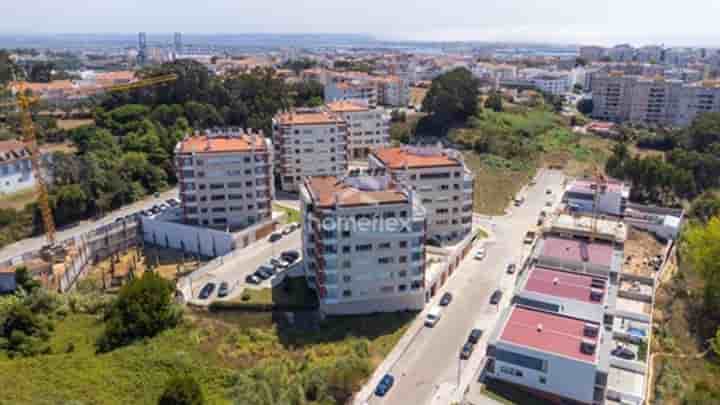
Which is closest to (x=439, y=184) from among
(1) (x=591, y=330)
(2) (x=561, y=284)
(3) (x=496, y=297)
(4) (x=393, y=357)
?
(3) (x=496, y=297)

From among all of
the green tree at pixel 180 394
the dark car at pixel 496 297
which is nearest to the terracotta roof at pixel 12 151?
the green tree at pixel 180 394

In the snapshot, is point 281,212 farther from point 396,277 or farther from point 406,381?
point 406,381

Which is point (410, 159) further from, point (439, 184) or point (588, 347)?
point (588, 347)

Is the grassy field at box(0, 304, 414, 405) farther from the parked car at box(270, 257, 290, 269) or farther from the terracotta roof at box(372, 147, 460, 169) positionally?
the terracotta roof at box(372, 147, 460, 169)

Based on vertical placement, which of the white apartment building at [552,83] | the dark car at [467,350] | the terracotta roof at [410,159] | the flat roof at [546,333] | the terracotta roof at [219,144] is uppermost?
the white apartment building at [552,83]

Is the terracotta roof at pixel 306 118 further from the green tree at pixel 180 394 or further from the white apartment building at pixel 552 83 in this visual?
the white apartment building at pixel 552 83

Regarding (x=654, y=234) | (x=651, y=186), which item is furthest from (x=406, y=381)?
(x=651, y=186)

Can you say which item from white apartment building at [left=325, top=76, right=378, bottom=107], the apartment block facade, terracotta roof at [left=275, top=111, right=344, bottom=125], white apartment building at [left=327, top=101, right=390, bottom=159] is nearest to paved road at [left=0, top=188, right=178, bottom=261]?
terracotta roof at [left=275, top=111, right=344, bottom=125]
